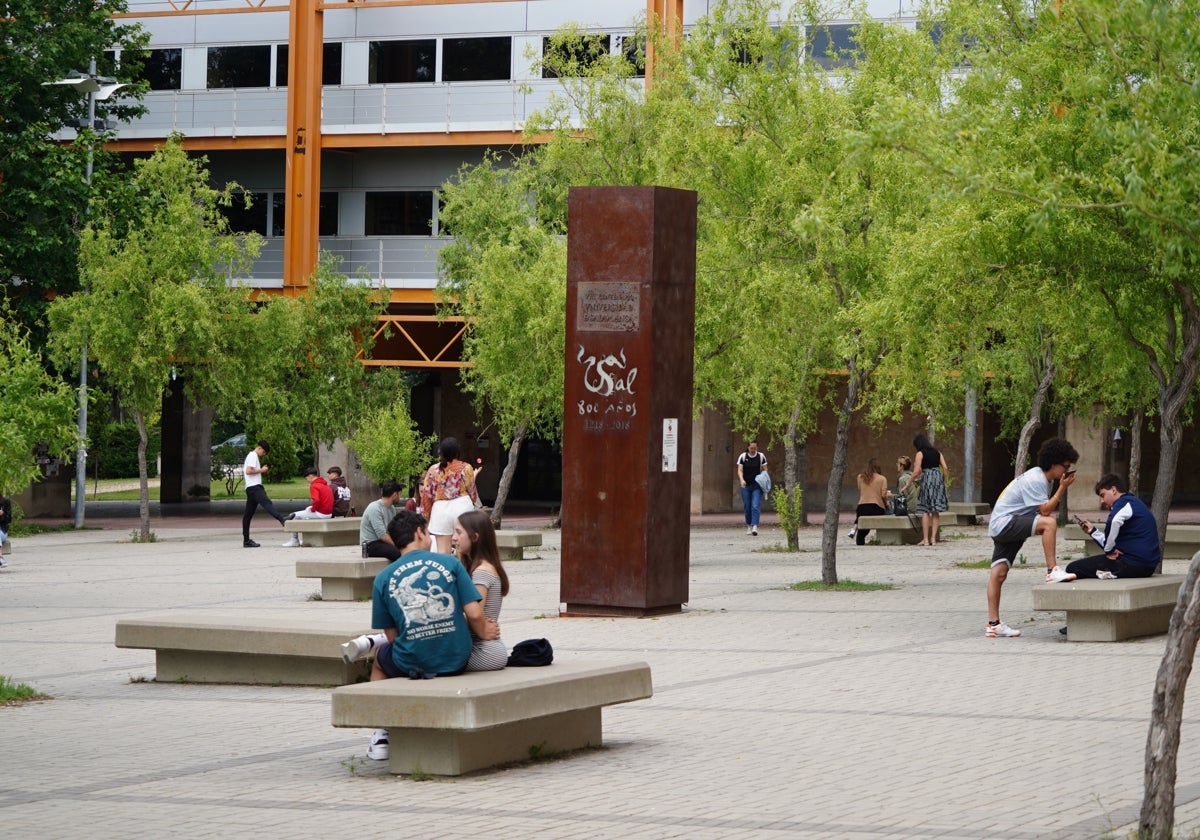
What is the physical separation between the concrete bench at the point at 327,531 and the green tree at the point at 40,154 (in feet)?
32.3

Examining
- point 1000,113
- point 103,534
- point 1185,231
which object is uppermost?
point 1000,113

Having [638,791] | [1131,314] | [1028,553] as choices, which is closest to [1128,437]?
[1028,553]

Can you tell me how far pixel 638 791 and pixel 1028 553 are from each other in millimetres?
20686

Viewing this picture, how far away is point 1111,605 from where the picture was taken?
14758 millimetres

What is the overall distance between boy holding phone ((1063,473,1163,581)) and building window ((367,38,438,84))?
99.3 feet

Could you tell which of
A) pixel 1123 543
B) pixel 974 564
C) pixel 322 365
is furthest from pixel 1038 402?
pixel 322 365

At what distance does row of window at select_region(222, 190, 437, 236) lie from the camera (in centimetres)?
4431

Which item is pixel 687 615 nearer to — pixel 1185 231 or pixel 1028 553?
pixel 1185 231

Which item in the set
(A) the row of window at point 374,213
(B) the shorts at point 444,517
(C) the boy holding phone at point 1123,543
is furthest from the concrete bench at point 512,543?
(A) the row of window at point 374,213

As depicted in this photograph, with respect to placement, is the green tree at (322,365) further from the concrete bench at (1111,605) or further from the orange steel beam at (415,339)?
the concrete bench at (1111,605)

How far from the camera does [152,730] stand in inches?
430

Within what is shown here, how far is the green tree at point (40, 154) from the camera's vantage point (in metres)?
37.0

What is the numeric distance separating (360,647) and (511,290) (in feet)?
70.4

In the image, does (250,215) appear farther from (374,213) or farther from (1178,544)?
(1178,544)
